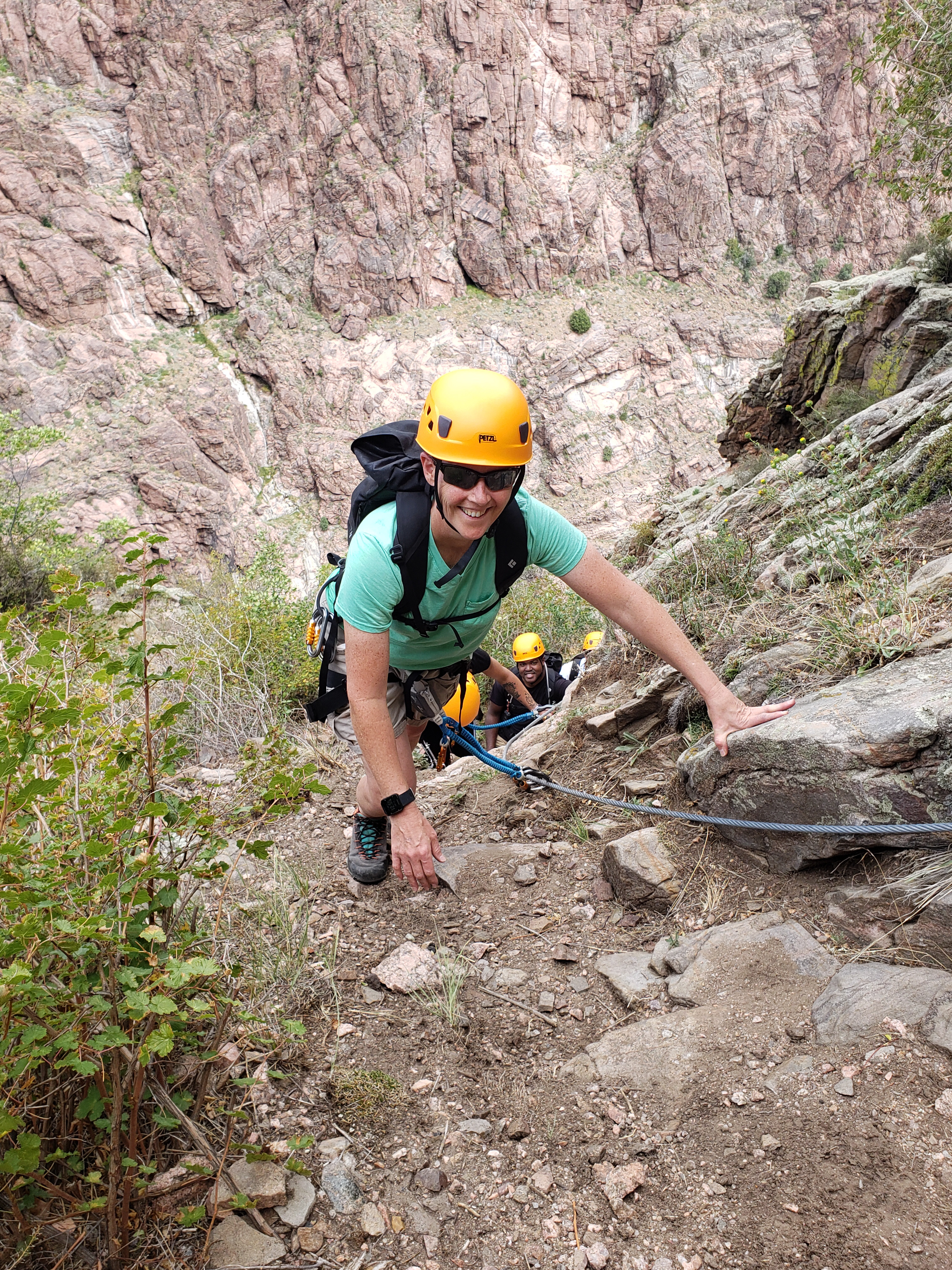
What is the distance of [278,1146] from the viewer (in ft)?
6.22

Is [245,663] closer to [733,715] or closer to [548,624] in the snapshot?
[733,715]

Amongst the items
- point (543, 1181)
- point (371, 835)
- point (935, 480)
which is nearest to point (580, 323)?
point (935, 480)

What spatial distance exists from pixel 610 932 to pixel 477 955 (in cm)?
51

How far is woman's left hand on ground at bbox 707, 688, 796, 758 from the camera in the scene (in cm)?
262

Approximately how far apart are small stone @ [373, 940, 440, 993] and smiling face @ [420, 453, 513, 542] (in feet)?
5.16

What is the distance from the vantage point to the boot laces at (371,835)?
334 centimetres

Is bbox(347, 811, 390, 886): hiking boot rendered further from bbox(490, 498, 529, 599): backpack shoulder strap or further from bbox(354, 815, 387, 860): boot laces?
bbox(490, 498, 529, 599): backpack shoulder strap

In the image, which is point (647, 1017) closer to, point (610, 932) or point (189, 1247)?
point (610, 932)

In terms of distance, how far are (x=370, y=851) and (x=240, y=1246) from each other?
1.74m

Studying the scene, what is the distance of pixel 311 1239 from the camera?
172cm

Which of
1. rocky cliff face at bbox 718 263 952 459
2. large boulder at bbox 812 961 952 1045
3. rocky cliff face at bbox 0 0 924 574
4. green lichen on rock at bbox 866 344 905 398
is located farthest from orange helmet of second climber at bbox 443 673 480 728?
rocky cliff face at bbox 0 0 924 574

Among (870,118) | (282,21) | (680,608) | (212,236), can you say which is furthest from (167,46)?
(680,608)

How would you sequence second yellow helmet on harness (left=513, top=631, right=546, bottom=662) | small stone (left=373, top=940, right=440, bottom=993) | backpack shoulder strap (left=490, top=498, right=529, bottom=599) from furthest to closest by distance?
second yellow helmet on harness (left=513, top=631, right=546, bottom=662), small stone (left=373, top=940, right=440, bottom=993), backpack shoulder strap (left=490, top=498, right=529, bottom=599)

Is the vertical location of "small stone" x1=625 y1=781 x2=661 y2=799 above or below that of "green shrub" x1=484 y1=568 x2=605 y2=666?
above
